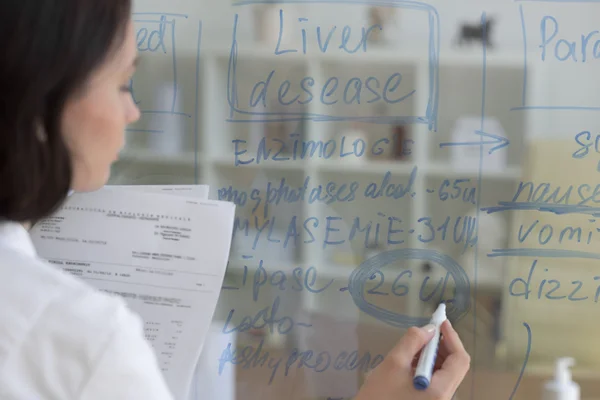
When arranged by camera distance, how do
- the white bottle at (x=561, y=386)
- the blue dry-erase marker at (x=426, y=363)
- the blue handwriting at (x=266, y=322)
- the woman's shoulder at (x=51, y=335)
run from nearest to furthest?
the woman's shoulder at (x=51, y=335)
the blue dry-erase marker at (x=426, y=363)
the white bottle at (x=561, y=386)
the blue handwriting at (x=266, y=322)

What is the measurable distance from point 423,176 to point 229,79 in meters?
0.32

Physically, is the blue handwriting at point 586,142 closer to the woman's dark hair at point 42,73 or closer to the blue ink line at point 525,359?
the blue ink line at point 525,359

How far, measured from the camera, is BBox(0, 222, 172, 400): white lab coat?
0.49 m

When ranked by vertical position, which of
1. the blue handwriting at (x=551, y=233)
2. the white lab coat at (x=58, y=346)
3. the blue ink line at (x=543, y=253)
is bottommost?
the blue ink line at (x=543, y=253)

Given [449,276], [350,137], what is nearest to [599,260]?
[449,276]

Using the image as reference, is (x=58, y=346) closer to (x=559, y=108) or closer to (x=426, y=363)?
(x=426, y=363)

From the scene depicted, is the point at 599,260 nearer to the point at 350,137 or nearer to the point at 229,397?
the point at 350,137

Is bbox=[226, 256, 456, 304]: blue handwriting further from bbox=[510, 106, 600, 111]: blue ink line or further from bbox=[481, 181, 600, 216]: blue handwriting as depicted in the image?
bbox=[510, 106, 600, 111]: blue ink line

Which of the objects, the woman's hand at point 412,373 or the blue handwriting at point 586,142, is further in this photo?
the blue handwriting at point 586,142

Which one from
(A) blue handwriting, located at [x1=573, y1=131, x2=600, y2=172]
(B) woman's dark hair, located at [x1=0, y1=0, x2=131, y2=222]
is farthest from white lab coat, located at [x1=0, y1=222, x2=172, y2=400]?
(A) blue handwriting, located at [x1=573, y1=131, x2=600, y2=172]

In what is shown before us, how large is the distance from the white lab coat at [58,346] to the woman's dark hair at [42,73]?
10cm

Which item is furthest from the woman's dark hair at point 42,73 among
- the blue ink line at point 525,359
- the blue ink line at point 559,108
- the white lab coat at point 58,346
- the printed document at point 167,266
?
the blue ink line at point 525,359

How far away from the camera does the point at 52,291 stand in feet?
1.63

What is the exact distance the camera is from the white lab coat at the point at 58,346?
487 millimetres
